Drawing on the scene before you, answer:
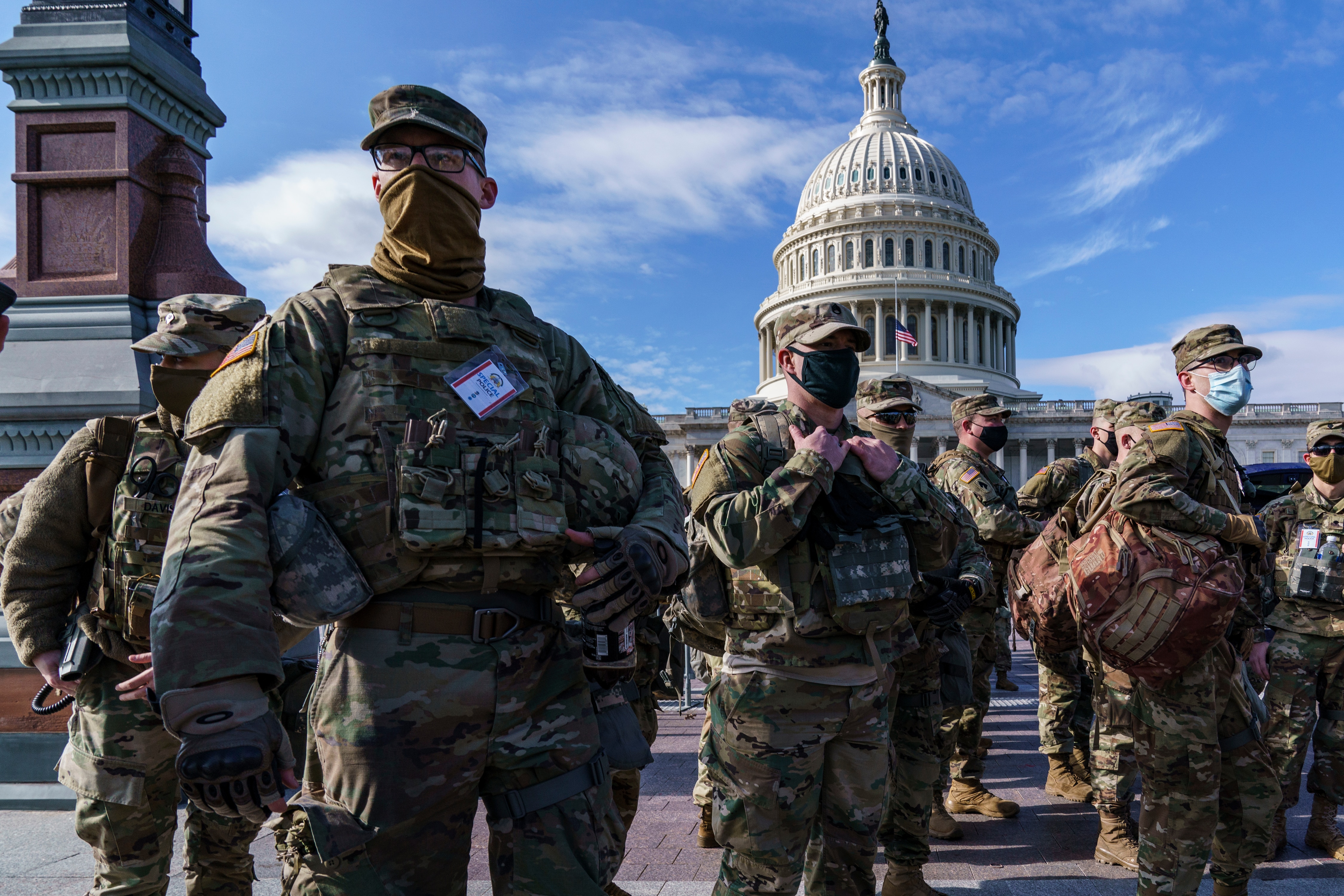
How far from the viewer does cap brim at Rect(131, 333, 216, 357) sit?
135 inches

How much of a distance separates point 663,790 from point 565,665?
4.05 meters

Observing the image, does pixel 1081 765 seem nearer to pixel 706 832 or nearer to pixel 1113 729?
pixel 1113 729


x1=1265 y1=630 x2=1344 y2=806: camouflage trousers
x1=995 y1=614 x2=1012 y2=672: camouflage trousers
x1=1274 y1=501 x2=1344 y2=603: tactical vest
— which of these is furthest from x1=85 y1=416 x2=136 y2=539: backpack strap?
x1=1274 y1=501 x2=1344 y2=603: tactical vest

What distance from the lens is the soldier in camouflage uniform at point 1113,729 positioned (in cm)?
395

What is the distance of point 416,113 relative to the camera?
2.34 m

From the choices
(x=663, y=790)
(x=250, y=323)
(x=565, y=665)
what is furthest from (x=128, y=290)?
(x=565, y=665)

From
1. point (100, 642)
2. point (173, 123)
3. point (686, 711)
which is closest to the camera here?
point (100, 642)

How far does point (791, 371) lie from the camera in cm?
341

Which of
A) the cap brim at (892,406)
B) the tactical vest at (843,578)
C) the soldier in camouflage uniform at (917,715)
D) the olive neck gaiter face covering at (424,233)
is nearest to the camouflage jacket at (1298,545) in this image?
→ the soldier in camouflage uniform at (917,715)

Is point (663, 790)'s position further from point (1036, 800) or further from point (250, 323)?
point (250, 323)

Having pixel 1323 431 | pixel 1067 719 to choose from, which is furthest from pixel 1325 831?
Result: pixel 1323 431

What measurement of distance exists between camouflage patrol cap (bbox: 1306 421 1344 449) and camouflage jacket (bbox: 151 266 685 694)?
526 cm

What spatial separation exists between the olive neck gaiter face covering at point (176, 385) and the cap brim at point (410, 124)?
1.56m

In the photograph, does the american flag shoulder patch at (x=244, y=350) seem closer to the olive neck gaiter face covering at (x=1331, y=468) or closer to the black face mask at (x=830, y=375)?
the black face mask at (x=830, y=375)
